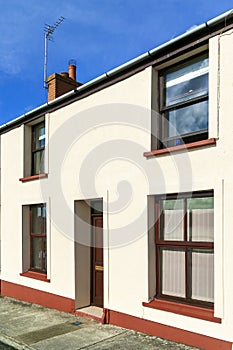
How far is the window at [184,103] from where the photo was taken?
5.76 metres

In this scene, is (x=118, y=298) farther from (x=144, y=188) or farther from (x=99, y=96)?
(x=99, y=96)

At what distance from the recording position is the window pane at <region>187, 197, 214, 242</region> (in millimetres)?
5453

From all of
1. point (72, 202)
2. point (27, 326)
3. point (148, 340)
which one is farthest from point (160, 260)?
point (27, 326)

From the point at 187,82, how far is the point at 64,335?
5162mm

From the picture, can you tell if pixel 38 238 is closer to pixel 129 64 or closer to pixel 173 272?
pixel 173 272

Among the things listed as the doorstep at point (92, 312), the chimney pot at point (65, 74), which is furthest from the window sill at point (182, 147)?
the chimney pot at point (65, 74)

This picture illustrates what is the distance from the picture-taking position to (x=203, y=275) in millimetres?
5469

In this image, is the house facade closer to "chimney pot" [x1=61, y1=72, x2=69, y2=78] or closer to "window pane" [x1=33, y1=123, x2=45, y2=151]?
"window pane" [x1=33, y1=123, x2=45, y2=151]

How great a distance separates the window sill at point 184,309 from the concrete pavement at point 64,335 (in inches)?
19.8

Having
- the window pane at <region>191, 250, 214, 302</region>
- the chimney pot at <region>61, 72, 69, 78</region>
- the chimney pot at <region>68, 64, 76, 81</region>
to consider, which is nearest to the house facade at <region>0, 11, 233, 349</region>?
the window pane at <region>191, 250, 214, 302</region>

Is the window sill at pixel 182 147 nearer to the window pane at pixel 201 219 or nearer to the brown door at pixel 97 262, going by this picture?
the window pane at pixel 201 219

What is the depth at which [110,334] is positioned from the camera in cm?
610

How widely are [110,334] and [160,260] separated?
1.62 metres

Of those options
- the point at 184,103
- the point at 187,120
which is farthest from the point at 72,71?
the point at 187,120
